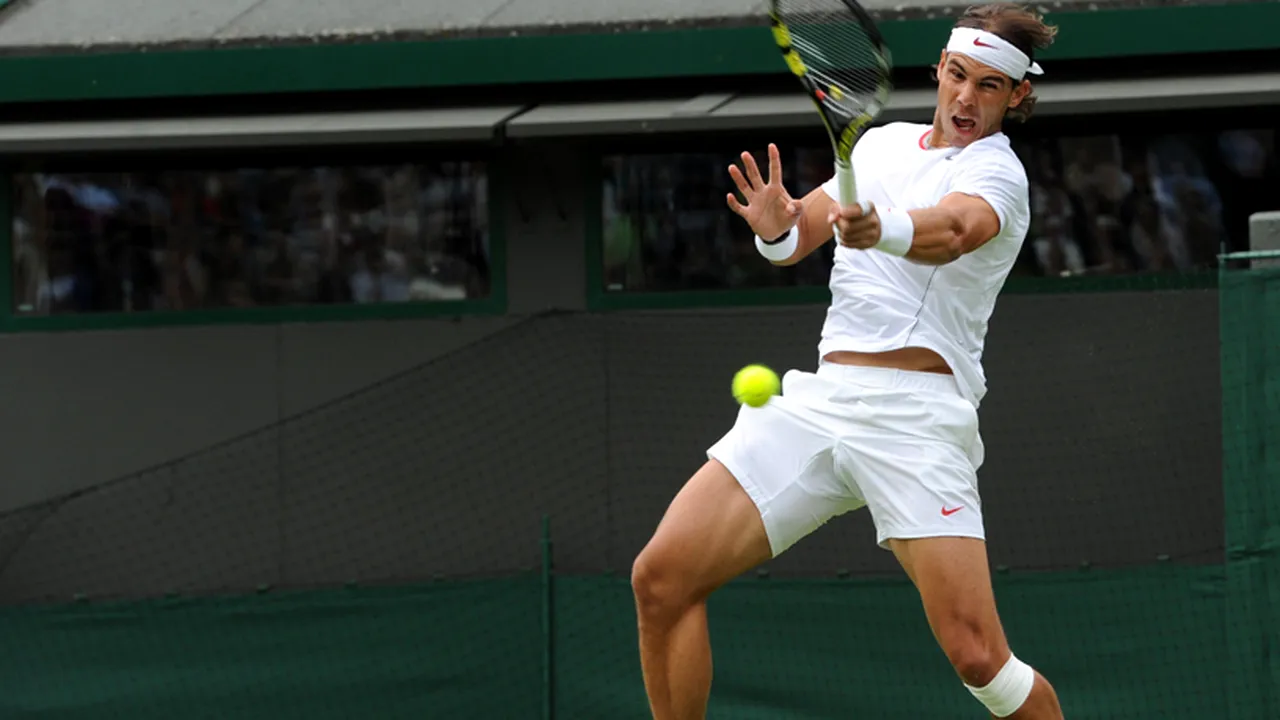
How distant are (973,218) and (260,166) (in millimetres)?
4747

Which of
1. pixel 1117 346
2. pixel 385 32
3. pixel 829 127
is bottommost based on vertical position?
pixel 1117 346

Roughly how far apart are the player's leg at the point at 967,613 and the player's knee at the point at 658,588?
0.57 meters

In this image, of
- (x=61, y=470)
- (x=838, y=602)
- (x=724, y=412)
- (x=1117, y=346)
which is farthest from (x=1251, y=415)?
(x=61, y=470)

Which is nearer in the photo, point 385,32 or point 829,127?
point 829,127

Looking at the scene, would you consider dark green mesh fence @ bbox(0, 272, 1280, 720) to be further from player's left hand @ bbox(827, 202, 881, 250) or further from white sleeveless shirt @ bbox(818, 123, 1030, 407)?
player's left hand @ bbox(827, 202, 881, 250)

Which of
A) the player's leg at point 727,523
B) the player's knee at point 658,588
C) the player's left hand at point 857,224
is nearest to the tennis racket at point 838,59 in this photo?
the player's left hand at point 857,224

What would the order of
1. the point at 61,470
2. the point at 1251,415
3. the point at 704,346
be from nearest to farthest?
the point at 1251,415, the point at 704,346, the point at 61,470

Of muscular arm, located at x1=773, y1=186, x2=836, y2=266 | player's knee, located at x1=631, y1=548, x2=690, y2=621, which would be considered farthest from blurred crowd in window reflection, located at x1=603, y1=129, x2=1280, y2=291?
player's knee, located at x1=631, y1=548, x2=690, y2=621

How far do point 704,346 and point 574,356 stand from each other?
52 cm

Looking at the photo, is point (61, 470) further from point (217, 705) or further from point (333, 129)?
point (333, 129)

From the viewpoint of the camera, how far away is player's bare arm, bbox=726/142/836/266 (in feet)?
15.4

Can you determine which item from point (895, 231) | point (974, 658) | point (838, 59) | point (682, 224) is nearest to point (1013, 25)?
point (838, 59)

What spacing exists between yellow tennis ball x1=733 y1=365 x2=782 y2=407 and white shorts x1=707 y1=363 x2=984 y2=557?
1.2 inches

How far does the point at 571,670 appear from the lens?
730cm
